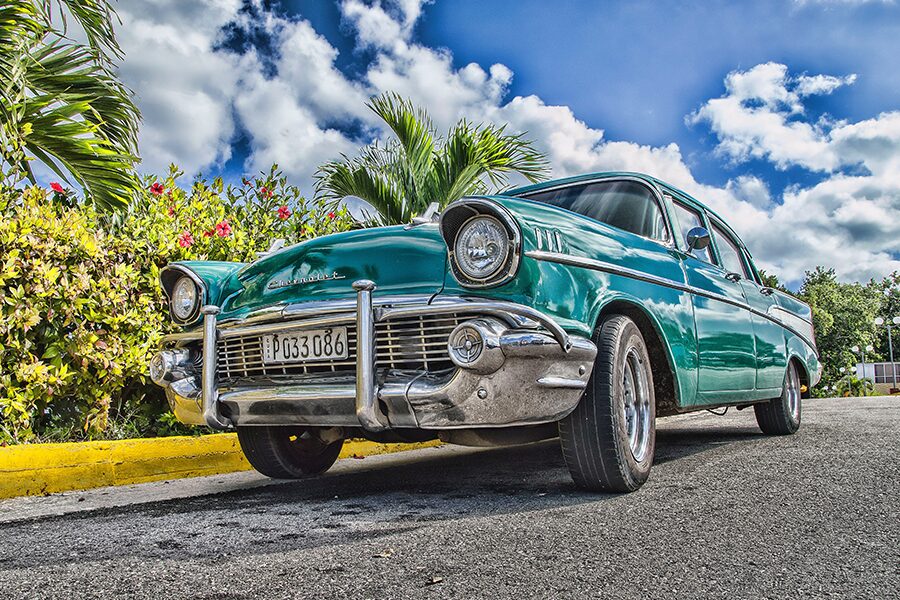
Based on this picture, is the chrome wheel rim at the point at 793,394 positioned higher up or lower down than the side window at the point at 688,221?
lower down

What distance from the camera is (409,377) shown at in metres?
2.87

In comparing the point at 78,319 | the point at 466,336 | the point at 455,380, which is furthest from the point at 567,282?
the point at 78,319

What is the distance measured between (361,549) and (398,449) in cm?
314

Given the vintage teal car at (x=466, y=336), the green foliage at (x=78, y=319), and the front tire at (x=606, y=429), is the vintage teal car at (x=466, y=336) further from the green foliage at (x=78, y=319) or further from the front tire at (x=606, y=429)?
the green foliage at (x=78, y=319)

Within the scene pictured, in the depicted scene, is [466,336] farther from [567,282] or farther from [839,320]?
[839,320]

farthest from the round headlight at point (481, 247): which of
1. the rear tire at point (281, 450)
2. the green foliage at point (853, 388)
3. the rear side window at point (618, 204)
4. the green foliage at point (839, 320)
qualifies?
the green foliage at point (839, 320)

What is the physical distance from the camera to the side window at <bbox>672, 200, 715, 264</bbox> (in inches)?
173

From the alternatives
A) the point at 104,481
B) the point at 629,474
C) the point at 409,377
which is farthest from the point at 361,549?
the point at 104,481

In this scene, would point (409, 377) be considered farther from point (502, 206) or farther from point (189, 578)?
point (189, 578)

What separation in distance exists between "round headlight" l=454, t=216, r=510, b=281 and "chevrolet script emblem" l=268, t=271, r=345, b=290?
55 centimetres

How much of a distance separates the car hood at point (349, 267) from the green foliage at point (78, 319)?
1508mm

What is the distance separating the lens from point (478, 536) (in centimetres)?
250

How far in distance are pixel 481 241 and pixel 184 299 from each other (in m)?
1.62

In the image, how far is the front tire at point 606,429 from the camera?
3.02 meters
